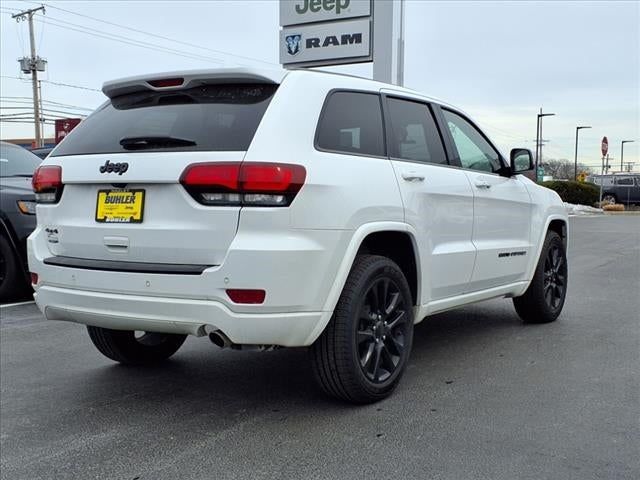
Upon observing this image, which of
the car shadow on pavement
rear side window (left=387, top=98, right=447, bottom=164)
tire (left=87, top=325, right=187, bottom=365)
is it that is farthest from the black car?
rear side window (left=387, top=98, right=447, bottom=164)

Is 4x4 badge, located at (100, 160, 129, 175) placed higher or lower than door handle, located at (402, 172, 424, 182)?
higher

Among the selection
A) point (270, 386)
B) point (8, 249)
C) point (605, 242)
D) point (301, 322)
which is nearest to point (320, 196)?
point (301, 322)

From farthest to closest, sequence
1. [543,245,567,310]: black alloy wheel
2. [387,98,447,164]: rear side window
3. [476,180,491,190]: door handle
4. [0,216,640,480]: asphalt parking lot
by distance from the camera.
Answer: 1. [543,245,567,310]: black alloy wheel
2. [476,180,491,190]: door handle
3. [387,98,447,164]: rear side window
4. [0,216,640,480]: asphalt parking lot

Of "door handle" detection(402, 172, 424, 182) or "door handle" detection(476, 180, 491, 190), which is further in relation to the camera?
"door handle" detection(476, 180, 491, 190)

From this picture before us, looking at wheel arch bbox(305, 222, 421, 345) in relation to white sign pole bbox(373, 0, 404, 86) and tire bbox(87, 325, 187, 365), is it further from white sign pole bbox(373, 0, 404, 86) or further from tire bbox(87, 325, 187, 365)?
white sign pole bbox(373, 0, 404, 86)

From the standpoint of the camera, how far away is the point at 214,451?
3.23 metres

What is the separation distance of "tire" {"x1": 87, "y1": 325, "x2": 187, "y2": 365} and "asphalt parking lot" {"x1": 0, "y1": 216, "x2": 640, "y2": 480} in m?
0.11

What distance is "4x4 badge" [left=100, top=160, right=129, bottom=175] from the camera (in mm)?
3452

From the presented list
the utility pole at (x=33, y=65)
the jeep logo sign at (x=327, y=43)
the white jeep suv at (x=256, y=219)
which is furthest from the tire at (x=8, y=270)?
the utility pole at (x=33, y=65)

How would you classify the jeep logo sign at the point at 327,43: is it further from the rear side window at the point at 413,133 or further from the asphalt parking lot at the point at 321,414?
the rear side window at the point at 413,133

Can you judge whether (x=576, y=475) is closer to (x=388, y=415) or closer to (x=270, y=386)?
(x=388, y=415)

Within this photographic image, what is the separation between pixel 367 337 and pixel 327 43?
1684 cm

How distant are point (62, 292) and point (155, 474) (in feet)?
3.88

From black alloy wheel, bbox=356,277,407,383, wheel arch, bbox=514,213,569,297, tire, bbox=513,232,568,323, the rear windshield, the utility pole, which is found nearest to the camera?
the rear windshield
